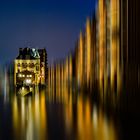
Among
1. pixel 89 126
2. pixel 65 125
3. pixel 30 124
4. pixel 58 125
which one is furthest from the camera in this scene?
pixel 30 124

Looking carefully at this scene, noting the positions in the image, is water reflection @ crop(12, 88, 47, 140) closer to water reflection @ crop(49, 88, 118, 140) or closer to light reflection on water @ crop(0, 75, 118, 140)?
light reflection on water @ crop(0, 75, 118, 140)

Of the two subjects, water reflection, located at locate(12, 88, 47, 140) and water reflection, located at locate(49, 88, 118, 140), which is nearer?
water reflection, located at locate(12, 88, 47, 140)

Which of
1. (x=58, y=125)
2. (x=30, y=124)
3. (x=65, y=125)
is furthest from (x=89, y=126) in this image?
(x=30, y=124)

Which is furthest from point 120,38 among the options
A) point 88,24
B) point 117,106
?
point 88,24

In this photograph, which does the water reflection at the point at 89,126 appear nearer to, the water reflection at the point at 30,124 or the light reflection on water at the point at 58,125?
the light reflection on water at the point at 58,125

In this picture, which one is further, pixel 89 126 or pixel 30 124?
pixel 30 124

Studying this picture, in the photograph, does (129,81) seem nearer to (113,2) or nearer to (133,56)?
(133,56)

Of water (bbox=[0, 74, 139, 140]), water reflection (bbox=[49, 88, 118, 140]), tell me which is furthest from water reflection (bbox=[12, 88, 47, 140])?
water reflection (bbox=[49, 88, 118, 140])

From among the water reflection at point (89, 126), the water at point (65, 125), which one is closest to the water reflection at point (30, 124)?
the water at point (65, 125)

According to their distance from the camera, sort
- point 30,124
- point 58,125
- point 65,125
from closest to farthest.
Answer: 1. point 65,125
2. point 58,125
3. point 30,124

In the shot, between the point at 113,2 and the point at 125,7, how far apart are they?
20.8ft

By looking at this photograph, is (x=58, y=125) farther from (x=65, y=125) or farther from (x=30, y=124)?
(x=30, y=124)

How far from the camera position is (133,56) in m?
45.0

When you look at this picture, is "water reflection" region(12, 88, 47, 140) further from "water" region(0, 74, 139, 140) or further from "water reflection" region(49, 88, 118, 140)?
"water reflection" region(49, 88, 118, 140)
